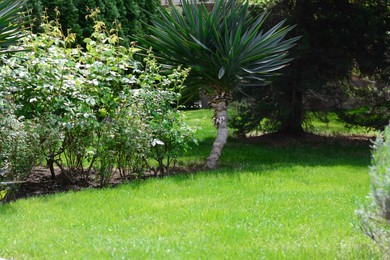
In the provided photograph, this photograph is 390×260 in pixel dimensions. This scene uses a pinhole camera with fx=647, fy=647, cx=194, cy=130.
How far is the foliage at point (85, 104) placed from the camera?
27.9 ft

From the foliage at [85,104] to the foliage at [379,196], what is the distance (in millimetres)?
4596

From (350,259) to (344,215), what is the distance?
158cm

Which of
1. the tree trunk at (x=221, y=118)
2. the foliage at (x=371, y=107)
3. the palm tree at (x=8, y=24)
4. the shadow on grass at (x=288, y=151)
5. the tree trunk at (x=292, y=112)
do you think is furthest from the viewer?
the tree trunk at (x=292, y=112)

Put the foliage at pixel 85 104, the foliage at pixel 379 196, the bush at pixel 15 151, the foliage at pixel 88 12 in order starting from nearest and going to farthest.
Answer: the foliage at pixel 379 196, the bush at pixel 15 151, the foliage at pixel 85 104, the foliage at pixel 88 12

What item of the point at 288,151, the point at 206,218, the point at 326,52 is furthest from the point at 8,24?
the point at 326,52

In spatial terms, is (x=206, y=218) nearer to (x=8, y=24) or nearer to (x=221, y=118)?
(x=221, y=118)

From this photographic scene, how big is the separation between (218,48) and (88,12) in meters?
4.92

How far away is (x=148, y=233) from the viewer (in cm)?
609

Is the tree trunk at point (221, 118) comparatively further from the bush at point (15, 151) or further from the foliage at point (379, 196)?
the foliage at point (379, 196)

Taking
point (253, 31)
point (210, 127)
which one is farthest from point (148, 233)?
point (210, 127)

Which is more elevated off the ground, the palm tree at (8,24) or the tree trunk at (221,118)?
the palm tree at (8,24)

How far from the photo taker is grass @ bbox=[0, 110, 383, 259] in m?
5.52

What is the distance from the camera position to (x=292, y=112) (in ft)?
43.7

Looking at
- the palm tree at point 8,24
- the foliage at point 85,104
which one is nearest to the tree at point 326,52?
the foliage at point 85,104
